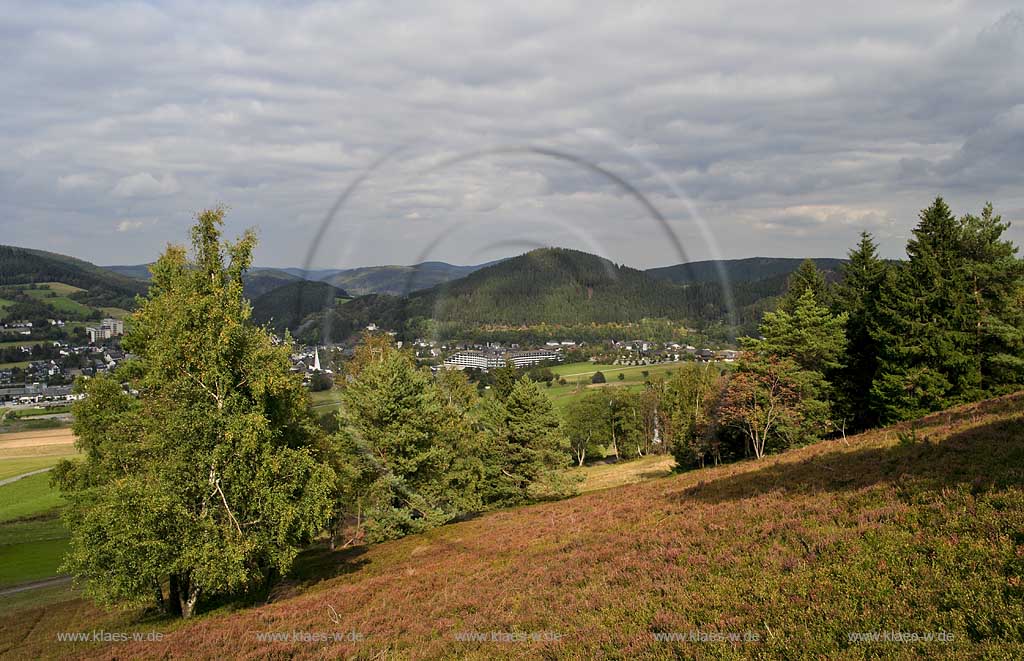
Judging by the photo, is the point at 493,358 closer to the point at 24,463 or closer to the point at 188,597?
the point at 188,597

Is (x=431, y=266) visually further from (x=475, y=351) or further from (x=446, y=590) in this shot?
(x=446, y=590)

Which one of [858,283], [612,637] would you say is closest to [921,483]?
[612,637]

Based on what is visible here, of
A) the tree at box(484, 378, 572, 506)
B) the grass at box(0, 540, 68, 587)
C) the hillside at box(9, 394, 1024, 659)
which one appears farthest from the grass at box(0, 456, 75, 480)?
the hillside at box(9, 394, 1024, 659)

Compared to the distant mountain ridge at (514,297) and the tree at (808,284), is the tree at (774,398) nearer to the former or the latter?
the distant mountain ridge at (514,297)

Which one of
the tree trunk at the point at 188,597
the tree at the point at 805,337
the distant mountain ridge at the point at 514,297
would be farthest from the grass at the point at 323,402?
the tree at the point at 805,337

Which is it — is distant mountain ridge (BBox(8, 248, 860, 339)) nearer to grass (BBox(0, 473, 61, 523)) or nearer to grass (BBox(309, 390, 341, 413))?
grass (BBox(309, 390, 341, 413))

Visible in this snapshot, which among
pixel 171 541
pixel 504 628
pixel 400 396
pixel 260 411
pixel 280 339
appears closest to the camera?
pixel 504 628
